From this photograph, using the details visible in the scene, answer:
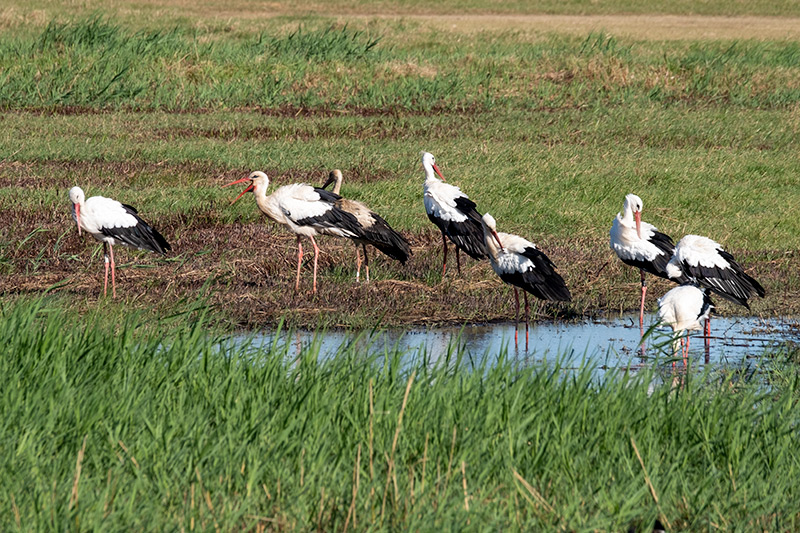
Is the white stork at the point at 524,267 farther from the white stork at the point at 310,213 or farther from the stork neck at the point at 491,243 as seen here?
the white stork at the point at 310,213

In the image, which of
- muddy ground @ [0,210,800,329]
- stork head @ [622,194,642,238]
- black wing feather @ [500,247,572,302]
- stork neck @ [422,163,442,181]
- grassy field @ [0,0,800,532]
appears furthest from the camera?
stork neck @ [422,163,442,181]

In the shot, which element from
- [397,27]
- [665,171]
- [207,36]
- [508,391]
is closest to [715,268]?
[508,391]

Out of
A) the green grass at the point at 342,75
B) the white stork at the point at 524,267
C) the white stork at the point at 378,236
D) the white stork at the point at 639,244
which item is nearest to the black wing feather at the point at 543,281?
the white stork at the point at 524,267

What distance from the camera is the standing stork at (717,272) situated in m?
8.19

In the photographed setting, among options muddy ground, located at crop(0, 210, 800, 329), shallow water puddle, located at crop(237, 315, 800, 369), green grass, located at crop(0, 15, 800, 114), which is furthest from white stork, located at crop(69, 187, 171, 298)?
green grass, located at crop(0, 15, 800, 114)

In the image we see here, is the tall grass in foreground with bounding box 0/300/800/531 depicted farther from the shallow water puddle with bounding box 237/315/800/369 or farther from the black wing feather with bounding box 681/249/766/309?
the black wing feather with bounding box 681/249/766/309

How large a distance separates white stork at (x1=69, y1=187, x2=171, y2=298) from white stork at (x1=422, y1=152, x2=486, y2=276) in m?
2.68

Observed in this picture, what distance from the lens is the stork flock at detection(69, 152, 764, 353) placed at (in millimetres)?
8148

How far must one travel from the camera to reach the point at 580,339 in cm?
807

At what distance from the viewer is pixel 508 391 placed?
489 centimetres

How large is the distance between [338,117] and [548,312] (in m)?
12.0

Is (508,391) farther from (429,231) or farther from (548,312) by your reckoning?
(429,231)

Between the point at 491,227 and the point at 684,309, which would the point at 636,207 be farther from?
the point at 684,309

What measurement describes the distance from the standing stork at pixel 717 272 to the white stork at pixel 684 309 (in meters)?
0.38
